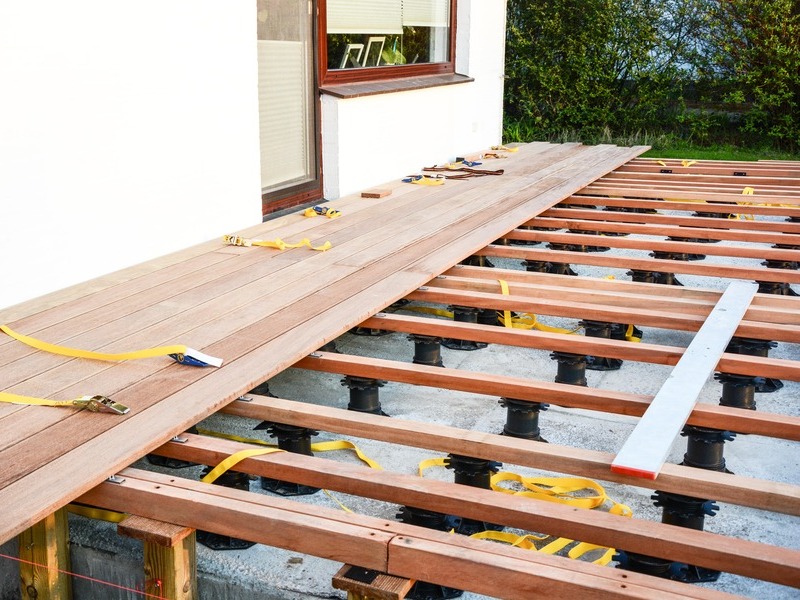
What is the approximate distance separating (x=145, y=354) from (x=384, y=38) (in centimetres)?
446

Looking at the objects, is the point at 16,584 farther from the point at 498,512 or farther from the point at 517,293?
the point at 517,293

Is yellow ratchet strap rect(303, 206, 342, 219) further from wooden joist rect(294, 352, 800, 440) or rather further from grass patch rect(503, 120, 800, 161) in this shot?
grass patch rect(503, 120, 800, 161)

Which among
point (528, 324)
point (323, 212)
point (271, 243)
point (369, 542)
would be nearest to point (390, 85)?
point (323, 212)

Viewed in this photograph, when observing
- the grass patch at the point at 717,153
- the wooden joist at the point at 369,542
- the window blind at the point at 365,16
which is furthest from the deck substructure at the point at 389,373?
the grass patch at the point at 717,153

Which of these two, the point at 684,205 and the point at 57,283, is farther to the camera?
the point at 684,205

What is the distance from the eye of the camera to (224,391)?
2.38m

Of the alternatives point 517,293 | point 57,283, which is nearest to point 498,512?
point 517,293

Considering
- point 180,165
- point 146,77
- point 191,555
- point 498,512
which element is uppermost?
point 146,77

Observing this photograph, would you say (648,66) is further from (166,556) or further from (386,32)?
(166,556)

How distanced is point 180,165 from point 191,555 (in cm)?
257

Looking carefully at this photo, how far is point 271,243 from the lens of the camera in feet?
13.5

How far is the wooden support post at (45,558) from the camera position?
2037 mm

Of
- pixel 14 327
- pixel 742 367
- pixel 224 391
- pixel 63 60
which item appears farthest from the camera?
pixel 63 60

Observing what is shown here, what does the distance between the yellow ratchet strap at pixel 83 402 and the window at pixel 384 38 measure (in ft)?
12.4
